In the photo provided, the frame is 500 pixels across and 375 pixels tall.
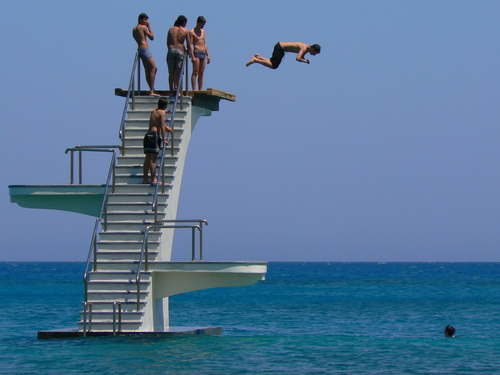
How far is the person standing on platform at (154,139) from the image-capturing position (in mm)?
23156

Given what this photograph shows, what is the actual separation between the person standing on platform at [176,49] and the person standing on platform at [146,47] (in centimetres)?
41

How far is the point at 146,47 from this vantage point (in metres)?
25.6

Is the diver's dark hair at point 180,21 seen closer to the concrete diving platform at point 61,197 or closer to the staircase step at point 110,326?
the concrete diving platform at point 61,197

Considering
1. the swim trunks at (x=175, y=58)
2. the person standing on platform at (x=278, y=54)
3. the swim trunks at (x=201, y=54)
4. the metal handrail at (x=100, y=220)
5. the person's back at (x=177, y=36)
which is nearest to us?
the metal handrail at (x=100, y=220)

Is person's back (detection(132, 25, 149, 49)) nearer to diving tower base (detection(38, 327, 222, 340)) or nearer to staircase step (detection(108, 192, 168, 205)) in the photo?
staircase step (detection(108, 192, 168, 205))

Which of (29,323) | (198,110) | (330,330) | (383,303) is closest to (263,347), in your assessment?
(198,110)

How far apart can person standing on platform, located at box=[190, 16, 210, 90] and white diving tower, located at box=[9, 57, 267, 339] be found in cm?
61

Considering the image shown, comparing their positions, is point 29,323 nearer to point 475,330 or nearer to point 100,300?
point 475,330

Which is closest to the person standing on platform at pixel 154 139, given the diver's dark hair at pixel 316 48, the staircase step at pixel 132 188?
the staircase step at pixel 132 188

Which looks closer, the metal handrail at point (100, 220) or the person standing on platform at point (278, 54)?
the metal handrail at point (100, 220)

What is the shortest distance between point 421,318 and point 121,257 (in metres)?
32.7

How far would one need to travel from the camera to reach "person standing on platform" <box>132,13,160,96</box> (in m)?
25.5

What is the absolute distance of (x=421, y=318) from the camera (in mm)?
52938

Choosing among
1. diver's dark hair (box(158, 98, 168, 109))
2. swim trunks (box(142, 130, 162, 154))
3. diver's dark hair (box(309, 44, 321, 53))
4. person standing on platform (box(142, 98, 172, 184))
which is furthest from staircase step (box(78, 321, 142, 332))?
diver's dark hair (box(309, 44, 321, 53))
